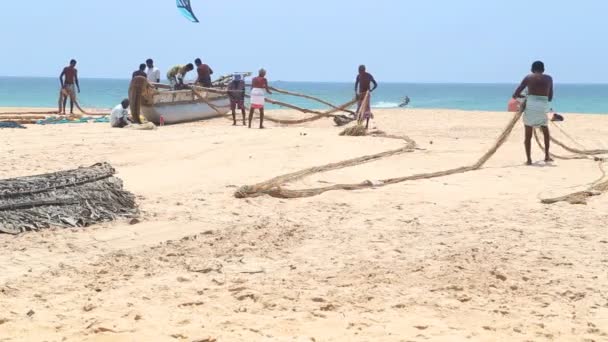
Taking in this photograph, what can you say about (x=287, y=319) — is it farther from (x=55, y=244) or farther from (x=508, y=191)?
(x=508, y=191)

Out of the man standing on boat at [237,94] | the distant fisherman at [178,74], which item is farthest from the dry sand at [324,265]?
the distant fisherman at [178,74]

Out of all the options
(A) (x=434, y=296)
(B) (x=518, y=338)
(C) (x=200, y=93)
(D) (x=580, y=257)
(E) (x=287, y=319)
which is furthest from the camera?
(C) (x=200, y=93)

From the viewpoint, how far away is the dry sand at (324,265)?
3752 millimetres

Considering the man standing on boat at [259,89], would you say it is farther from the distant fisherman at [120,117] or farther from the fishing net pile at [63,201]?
the fishing net pile at [63,201]

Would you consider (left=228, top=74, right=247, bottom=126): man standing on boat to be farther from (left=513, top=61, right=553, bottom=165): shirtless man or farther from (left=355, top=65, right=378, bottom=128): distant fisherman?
(left=513, top=61, right=553, bottom=165): shirtless man

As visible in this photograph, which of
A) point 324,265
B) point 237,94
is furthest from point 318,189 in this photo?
point 237,94

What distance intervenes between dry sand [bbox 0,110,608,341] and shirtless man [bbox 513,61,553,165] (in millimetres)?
897

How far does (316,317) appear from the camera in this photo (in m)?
3.86

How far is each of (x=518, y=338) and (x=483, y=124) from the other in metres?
13.5

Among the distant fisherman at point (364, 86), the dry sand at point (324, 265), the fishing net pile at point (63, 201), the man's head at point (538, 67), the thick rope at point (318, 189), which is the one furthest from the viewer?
the distant fisherman at point (364, 86)

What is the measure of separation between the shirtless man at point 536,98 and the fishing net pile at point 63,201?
530 centimetres

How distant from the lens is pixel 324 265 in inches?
189

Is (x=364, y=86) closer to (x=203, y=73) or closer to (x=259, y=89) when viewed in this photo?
(x=259, y=89)

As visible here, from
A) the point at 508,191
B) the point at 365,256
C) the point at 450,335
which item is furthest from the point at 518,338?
the point at 508,191
